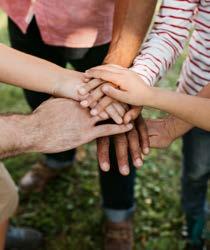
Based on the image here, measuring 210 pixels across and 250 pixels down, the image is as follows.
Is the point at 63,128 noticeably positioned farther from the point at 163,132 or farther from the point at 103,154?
the point at 163,132

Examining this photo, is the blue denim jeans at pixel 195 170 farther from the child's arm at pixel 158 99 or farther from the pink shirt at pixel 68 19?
the pink shirt at pixel 68 19

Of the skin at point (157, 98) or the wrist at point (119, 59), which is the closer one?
the skin at point (157, 98)

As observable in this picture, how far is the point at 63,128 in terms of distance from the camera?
163 cm

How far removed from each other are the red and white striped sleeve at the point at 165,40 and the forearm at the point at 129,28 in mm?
41

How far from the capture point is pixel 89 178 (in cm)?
281

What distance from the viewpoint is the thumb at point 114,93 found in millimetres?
1591

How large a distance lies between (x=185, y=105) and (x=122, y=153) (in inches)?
12.4

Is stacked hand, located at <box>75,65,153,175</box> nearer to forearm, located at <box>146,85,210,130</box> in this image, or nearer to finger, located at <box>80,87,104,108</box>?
finger, located at <box>80,87,104,108</box>

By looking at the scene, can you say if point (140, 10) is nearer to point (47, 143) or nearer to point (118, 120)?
point (118, 120)

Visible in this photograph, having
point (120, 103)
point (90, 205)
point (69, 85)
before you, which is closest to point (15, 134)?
point (69, 85)

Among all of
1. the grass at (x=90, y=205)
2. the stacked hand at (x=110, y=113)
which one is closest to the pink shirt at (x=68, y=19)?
the stacked hand at (x=110, y=113)

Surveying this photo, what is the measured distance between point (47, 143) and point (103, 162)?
0.22 metres

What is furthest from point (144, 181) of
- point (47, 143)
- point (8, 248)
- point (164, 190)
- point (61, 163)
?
point (47, 143)

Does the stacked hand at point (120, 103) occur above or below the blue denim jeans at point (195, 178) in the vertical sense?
above
